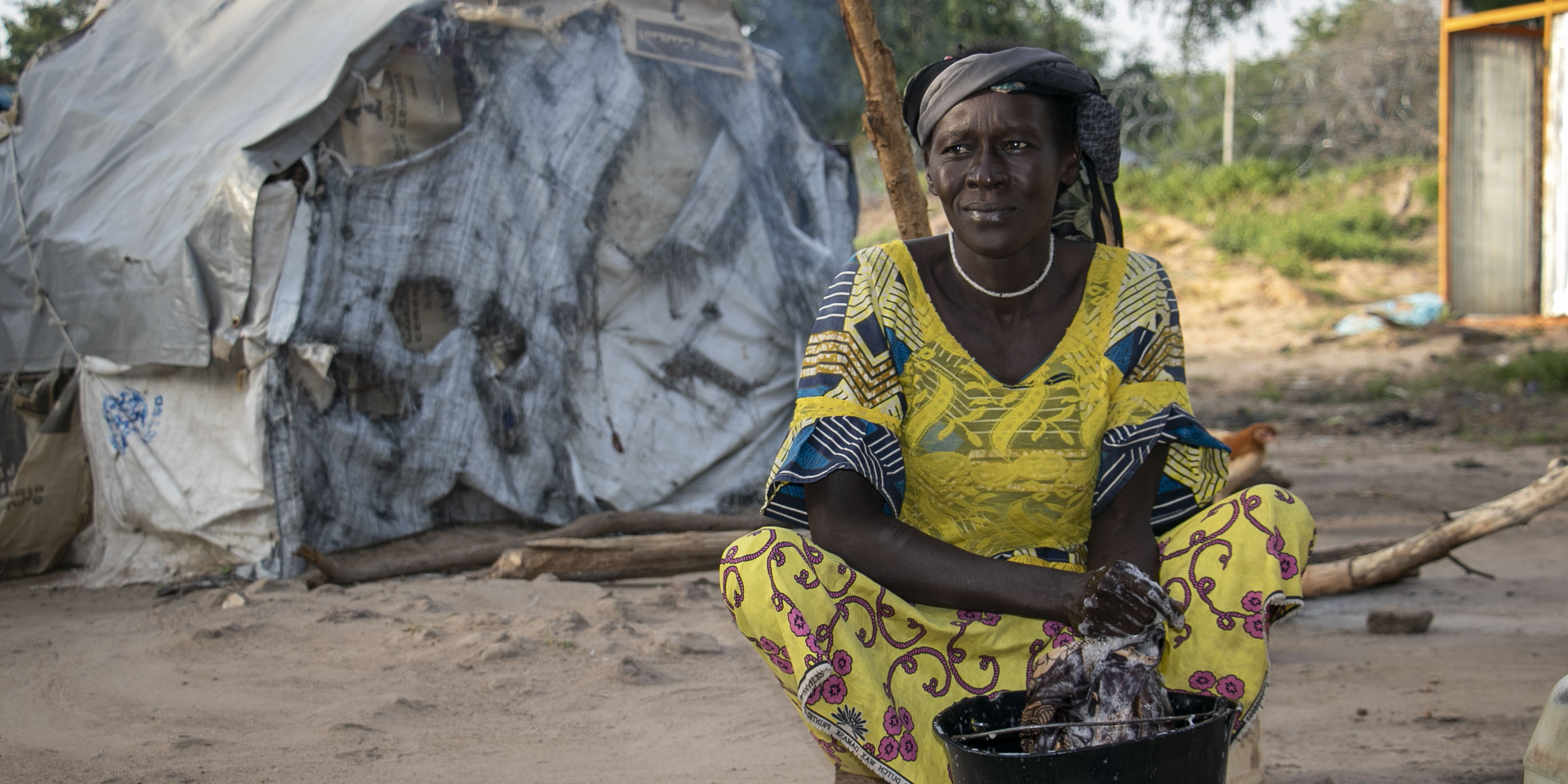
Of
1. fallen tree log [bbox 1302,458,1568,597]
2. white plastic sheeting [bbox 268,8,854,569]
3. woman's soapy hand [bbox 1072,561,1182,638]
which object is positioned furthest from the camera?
white plastic sheeting [bbox 268,8,854,569]

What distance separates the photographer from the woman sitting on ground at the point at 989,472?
177 cm

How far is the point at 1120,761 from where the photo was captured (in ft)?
4.62

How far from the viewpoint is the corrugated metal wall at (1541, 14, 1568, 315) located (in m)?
10.6

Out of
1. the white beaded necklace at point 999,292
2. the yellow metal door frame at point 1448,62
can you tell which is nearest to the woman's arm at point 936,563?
the white beaded necklace at point 999,292

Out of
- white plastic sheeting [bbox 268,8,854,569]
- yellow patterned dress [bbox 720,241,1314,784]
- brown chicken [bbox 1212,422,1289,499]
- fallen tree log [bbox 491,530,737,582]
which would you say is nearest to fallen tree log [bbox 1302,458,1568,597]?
brown chicken [bbox 1212,422,1289,499]

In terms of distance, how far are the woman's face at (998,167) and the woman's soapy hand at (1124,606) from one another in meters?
0.63

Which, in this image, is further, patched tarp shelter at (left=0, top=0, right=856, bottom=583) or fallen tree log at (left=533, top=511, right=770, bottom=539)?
fallen tree log at (left=533, top=511, right=770, bottom=539)

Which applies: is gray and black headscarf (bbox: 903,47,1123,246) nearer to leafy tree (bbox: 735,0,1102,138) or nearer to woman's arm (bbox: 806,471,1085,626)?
woman's arm (bbox: 806,471,1085,626)

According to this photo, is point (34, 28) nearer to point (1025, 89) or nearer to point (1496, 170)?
point (1025, 89)

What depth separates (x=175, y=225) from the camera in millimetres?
4555

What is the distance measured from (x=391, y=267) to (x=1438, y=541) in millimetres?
3906

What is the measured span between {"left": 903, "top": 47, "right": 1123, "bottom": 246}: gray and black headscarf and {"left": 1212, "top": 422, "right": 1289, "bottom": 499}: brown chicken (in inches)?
112

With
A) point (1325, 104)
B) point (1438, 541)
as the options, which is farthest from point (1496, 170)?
point (1325, 104)

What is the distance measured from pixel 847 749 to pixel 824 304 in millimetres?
732
